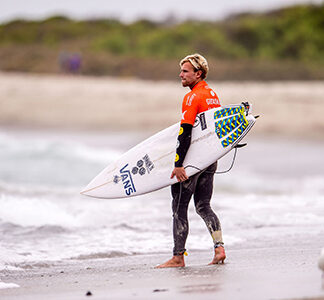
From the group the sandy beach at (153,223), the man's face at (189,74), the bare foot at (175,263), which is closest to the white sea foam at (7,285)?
the sandy beach at (153,223)

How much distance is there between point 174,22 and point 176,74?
54.2 feet

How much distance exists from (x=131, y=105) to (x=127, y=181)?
61.2ft

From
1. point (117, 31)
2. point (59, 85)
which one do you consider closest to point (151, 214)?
point (59, 85)

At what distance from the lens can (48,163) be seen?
575 inches

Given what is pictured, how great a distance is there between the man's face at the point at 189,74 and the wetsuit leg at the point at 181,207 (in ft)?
2.04

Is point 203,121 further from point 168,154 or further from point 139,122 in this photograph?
point 139,122

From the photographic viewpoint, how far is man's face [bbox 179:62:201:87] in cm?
520

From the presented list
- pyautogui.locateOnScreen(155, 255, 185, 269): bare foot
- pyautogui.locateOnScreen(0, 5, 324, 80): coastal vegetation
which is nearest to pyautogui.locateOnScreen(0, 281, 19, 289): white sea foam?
pyautogui.locateOnScreen(155, 255, 185, 269): bare foot

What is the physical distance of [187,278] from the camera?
4562 millimetres

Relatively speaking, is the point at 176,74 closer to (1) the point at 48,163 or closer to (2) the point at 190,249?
(1) the point at 48,163

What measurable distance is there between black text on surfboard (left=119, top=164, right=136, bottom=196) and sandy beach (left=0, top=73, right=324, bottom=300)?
20.6 inches

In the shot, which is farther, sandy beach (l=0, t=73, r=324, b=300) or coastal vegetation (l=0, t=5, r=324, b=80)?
coastal vegetation (l=0, t=5, r=324, b=80)

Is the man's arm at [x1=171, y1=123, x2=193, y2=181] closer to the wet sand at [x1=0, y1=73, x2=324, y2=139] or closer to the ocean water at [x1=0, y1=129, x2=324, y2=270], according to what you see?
the ocean water at [x1=0, y1=129, x2=324, y2=270]

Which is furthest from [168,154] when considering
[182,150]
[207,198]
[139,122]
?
[139,122]
